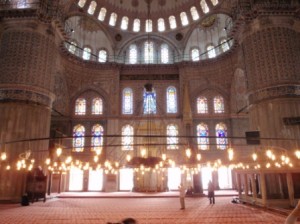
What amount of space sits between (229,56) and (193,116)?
638 cm

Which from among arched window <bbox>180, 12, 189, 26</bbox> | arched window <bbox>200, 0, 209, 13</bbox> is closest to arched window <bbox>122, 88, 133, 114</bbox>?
arched window <bbox>180, 12, 189, 26</bbox>

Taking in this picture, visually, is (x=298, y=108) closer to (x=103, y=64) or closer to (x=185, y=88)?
(x=185, y=88)

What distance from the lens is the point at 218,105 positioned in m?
26.0

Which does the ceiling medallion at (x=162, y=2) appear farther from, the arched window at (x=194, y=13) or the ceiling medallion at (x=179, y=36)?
the ceiling medallion at (x=179, y=36)

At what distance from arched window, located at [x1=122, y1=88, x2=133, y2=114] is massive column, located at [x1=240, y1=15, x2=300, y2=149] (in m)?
11.9

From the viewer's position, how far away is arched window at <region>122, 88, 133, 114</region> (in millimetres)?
26234

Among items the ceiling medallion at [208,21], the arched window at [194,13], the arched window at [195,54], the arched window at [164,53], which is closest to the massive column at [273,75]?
the ceiling medallion at [208,21]

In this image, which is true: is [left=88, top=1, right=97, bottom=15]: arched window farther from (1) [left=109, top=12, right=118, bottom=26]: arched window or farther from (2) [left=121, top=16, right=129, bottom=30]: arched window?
(2) [left=121, top=16, right=129, bottom=30]: arched window

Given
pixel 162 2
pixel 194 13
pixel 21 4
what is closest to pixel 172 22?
pixel 162 2

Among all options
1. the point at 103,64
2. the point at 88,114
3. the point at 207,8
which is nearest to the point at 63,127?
the point at 88,114

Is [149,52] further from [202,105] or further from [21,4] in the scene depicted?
[21,4]

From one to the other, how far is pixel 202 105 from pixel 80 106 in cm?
1179

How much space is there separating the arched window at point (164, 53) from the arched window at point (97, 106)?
25.1 feet

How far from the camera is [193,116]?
84.3 feet
